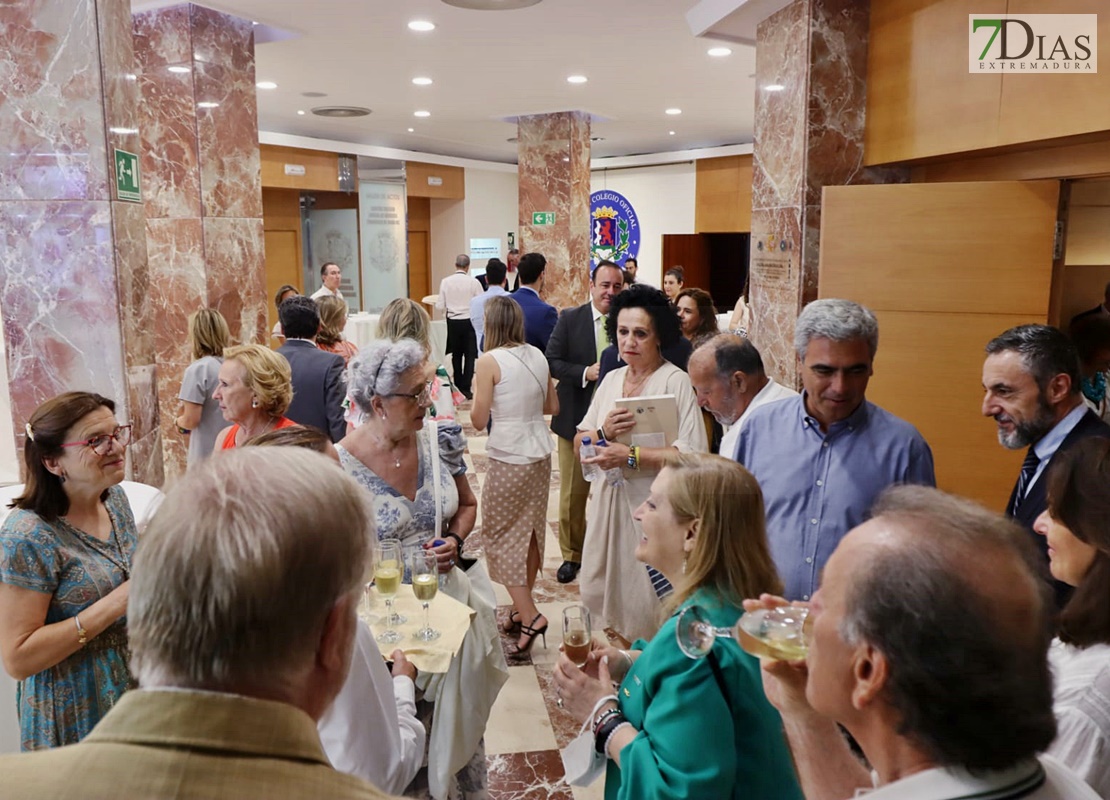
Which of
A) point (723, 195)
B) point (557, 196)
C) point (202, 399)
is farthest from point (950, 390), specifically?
point (723, 195)

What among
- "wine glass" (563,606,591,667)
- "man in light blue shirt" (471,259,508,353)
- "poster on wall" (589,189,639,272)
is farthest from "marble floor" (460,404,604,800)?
"poster on wall" (589,189,639,272)

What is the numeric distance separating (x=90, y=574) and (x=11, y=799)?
142cm

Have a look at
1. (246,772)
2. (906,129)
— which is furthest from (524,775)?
(906,129)

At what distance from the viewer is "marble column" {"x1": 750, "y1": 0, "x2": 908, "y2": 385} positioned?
448 centimetres

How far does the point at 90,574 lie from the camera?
1.98 m

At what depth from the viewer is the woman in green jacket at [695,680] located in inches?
55.5

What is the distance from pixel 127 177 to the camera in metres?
3.63

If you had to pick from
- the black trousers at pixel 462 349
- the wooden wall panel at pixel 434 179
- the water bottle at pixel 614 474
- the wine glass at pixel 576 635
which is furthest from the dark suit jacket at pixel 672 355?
the wooden wall panel at pixel 434 179

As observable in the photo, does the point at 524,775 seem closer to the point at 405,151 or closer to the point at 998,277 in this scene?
the point at 998,277

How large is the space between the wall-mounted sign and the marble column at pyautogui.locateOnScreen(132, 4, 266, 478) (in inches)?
74.1

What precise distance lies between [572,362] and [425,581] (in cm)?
297

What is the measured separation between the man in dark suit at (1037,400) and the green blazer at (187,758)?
2268mm

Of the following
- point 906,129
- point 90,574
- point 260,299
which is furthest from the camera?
point 260,299

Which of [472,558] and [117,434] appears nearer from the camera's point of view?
[117,434]
